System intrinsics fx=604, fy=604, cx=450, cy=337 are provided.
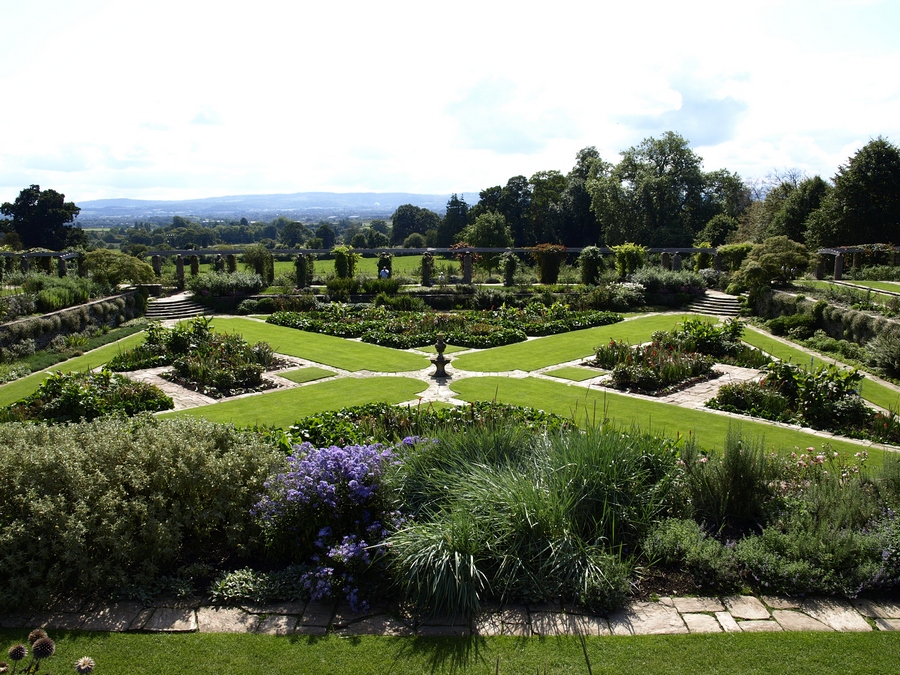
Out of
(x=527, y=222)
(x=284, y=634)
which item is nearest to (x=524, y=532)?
(x=284, y=634)

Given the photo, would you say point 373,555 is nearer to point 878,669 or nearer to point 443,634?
point 443,634

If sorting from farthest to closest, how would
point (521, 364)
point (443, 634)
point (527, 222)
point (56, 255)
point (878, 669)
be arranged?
1. point (527, 222)
2. point (56, 255)
3. point (521, 364)
4. point (443, 634)
5. point (878, 669)

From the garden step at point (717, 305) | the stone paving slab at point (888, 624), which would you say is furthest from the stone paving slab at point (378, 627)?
the garden step at point (717, 305)

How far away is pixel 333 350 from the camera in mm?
14523

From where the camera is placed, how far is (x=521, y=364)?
13.0 metres

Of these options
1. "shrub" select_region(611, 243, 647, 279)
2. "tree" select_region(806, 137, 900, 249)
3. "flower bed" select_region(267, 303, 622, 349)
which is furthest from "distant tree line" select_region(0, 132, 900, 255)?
A: "flower bed" select_region(267, 303, 622, 349)

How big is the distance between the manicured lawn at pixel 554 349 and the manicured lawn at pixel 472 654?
28.7 feet

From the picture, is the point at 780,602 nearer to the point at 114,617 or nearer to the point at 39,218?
the point at 114,617

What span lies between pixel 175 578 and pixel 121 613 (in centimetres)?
43

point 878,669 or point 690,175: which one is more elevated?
point 690,175

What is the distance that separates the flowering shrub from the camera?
4656 millimetres

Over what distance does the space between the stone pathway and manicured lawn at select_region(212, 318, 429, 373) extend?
27.4 feet

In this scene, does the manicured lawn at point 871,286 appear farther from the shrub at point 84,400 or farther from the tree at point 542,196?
the tree at point 542,196

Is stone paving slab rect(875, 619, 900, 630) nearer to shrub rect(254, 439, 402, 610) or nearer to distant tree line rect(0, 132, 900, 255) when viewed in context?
shrub rect(254, 439, 402, 610)
